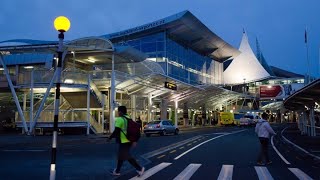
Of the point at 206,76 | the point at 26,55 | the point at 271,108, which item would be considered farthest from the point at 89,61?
the point at 271,108

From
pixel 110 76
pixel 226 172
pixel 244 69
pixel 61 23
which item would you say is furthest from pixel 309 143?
Result: pixel 244 69

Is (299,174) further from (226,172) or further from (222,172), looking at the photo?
(222,172)

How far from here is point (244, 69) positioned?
11456cm

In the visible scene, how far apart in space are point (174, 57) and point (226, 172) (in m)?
61.4

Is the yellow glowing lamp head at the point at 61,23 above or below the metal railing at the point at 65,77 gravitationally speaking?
below

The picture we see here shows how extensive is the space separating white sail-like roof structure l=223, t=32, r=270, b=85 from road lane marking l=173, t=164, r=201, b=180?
10120 cm

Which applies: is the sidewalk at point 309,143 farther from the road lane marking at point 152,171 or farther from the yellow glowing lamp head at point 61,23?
the yellow glowing lamp head at point 61,23

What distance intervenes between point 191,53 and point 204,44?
→ 3600 millimetres

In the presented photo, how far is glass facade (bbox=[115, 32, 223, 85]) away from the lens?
69.1 metres

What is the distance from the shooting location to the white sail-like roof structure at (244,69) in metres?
113

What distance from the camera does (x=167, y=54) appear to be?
6956 centimetres

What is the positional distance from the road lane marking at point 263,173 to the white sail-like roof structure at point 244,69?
101367mm

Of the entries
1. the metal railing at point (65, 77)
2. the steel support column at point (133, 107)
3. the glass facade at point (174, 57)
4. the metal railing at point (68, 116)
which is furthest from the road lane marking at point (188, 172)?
the glass facade at point (174, 57)

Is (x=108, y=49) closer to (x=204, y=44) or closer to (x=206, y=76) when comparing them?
(x=204, y=44)
